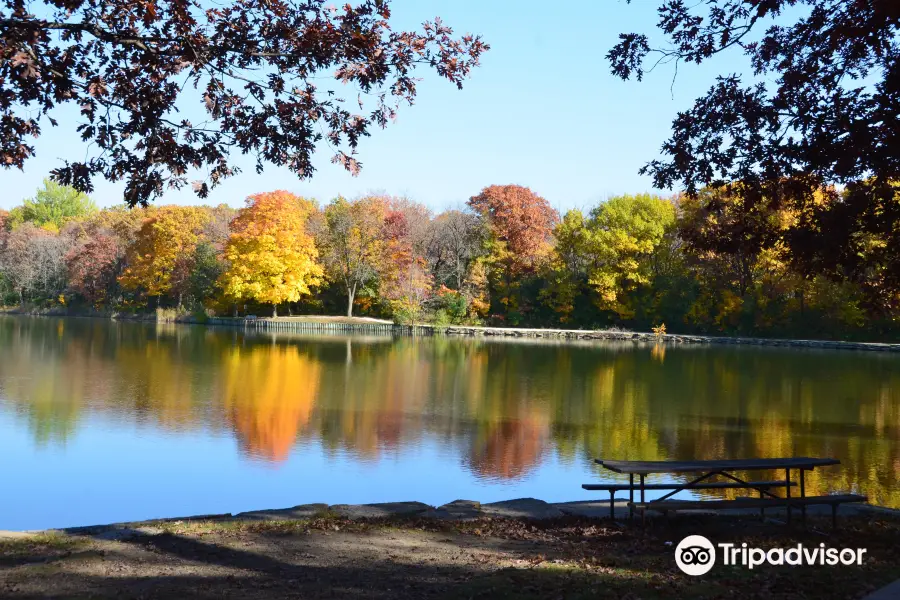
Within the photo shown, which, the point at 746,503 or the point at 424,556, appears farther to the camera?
the point at 746,503

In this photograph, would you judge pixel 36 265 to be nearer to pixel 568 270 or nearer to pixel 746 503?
pixel 568 270

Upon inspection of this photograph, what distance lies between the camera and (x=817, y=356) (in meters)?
29.3

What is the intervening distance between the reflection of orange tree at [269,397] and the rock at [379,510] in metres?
3.92

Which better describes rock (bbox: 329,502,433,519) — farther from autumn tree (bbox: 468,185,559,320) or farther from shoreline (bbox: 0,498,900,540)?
autumn tree (bbox: 468,185,559,320)

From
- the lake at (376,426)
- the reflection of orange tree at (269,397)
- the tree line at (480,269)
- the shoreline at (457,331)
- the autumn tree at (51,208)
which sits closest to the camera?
the lake at (376,426)

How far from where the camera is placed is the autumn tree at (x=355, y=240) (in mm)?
43969

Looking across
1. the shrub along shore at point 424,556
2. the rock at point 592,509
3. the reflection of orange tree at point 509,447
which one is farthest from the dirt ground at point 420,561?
the reflection of orange tree at point 509,447

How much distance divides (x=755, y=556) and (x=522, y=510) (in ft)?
6.52

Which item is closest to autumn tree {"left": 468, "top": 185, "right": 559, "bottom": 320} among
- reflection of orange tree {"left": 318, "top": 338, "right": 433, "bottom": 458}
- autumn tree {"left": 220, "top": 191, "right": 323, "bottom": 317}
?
autumn tree {"left": 220, "top": 191, "right": 323, "bottom": 317}

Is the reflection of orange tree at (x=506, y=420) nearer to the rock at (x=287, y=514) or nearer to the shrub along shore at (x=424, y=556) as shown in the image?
the rock at (x=287, y=514)

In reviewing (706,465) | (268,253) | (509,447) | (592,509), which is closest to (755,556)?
(706,465)

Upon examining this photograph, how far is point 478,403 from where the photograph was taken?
50.6 ft

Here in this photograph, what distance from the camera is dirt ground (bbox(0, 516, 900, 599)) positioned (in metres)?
4.16

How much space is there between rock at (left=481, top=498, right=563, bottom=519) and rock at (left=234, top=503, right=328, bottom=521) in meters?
1.33
